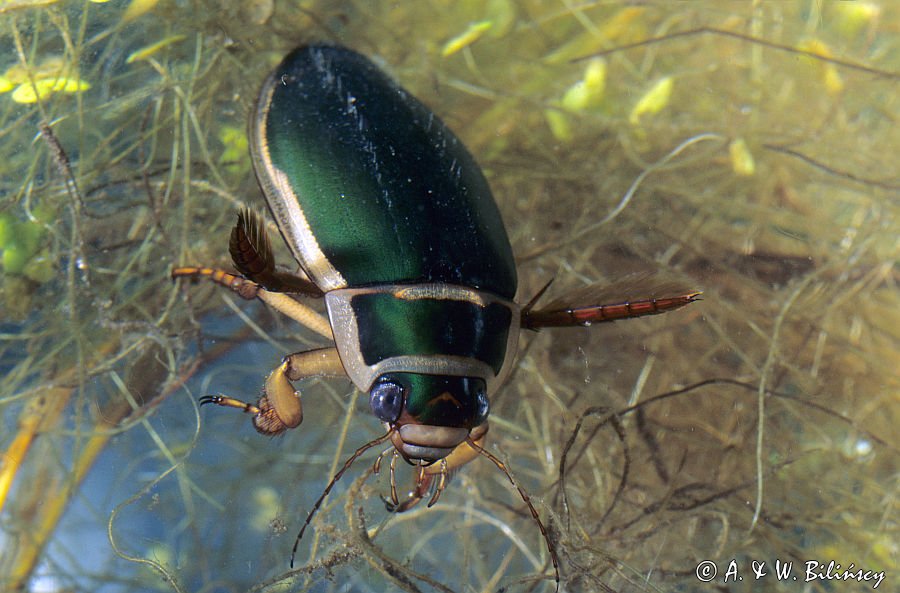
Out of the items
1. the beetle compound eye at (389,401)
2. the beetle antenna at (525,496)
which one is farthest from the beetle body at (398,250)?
the beetle antenna at (525,496)

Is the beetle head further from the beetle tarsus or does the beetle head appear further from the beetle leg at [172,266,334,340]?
the beetle tarsus

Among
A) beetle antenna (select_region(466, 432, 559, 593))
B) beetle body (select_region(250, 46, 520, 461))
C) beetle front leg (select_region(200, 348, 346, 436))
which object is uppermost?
beetle body (select_region(250, 46, 520, 461))

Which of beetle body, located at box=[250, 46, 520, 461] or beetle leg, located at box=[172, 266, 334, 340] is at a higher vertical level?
beetle body, located at box=[250, 46, 520, 461]

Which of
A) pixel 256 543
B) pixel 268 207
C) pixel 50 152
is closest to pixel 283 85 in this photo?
pixel 268 207

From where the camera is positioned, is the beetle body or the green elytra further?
the green elytra

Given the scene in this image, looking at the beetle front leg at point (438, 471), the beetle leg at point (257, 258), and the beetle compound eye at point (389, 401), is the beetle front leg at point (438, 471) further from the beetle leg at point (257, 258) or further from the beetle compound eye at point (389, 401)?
the beetle leg at point (257, 258)

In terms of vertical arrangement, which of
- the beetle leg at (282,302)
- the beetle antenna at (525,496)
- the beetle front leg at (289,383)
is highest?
the beetle leg at (282,302)

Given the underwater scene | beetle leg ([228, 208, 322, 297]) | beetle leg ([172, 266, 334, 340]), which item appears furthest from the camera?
the underwater scene

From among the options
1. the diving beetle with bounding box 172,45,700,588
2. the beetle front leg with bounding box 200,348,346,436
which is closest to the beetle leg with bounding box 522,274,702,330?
the diving beetle with bounding box 172,45,700,588
